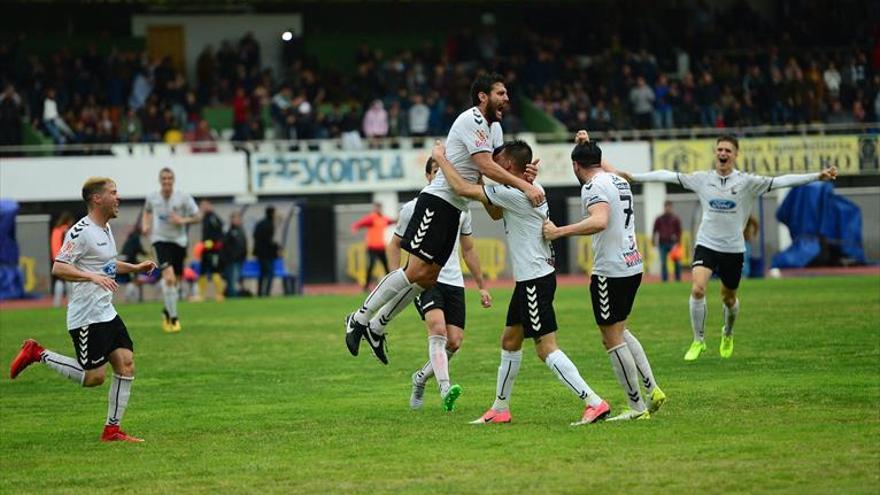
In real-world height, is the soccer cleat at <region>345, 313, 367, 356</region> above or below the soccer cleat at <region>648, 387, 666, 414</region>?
above

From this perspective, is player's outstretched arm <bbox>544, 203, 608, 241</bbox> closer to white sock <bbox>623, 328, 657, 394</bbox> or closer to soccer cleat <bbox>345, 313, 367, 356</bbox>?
white sock <bbox>623, 328, 657, 394</bbox>

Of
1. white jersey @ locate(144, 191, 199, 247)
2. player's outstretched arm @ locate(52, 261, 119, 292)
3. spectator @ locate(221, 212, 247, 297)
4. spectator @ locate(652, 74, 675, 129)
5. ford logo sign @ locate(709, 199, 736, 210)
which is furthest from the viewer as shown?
spectator @ locate(652, 74, 675, 129)

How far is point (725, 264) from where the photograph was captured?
17672mm

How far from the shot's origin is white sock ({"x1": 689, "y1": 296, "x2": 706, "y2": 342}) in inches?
686

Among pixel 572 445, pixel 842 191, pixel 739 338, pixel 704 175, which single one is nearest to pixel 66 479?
pixel 572 445

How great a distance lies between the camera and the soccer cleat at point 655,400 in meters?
11.8

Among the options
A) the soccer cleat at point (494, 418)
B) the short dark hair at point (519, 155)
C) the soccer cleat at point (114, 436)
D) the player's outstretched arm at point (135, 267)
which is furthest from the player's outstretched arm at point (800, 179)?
the soccer cleat at point (114, 436)

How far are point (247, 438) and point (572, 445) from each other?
2724 millimetres

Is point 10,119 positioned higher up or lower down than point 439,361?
higher up

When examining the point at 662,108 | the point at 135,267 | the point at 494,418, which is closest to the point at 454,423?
the point at 494,418

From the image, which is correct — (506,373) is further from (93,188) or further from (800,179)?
(800,179)

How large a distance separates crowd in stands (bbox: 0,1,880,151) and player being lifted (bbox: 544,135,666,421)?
1254 inches

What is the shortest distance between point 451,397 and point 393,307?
0.97 meters

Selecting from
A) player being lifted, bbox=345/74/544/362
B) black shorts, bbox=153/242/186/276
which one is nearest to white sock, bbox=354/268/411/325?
player being lifted, bbox=345/74/544/362
